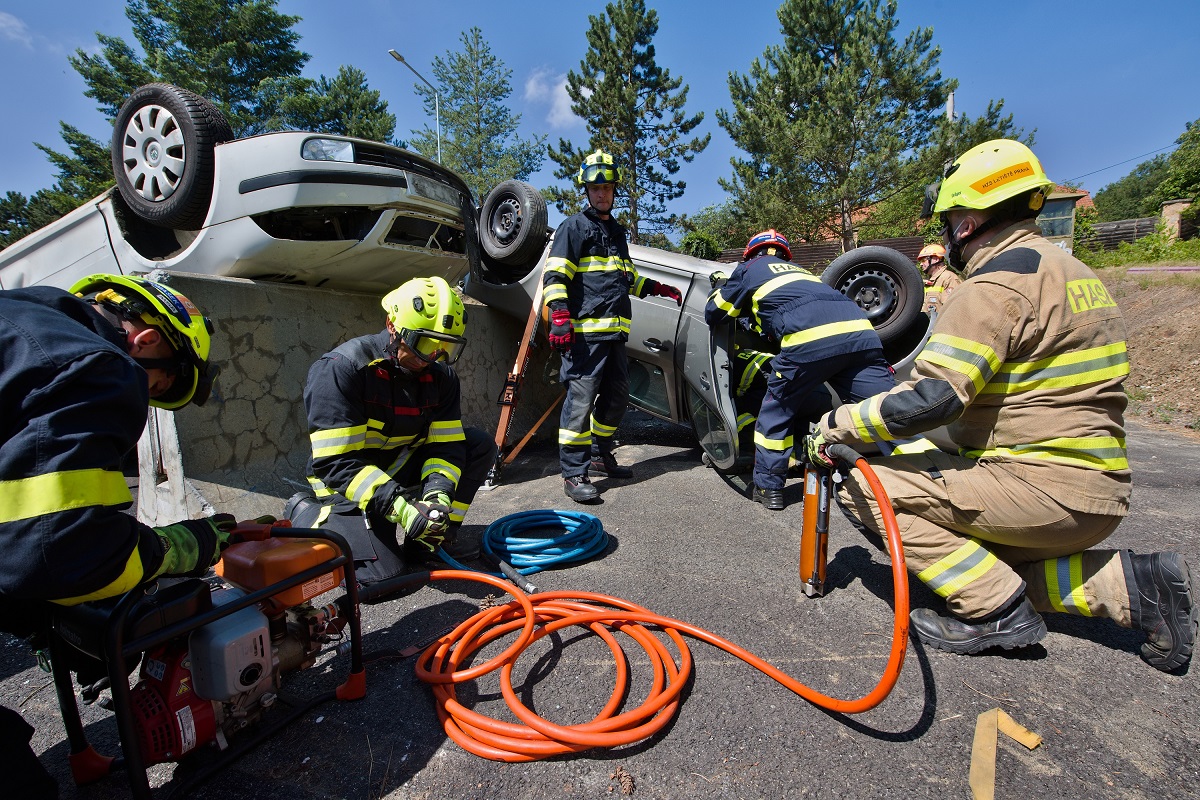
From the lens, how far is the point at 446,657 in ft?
6.77

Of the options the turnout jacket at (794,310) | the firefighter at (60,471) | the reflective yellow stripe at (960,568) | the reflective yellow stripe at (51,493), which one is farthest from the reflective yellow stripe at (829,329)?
the reflective yellow stripe at (51,493)

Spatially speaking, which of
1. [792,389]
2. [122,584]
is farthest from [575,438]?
[122,584]

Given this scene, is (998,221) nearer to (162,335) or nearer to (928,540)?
(928,540)

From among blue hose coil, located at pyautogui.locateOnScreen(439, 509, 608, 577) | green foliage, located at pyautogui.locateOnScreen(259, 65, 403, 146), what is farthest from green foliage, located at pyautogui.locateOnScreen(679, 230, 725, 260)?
green foliage, located at pyautogui.locateOnScreen(259, 65, 403, 146)

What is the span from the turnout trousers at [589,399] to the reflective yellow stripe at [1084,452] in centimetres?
261

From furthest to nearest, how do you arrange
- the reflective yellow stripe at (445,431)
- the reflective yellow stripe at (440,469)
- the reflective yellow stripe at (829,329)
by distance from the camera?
the reflective yellow stripe at (829,329), the reflective yellow stripe at (445,431), the reflective yellow stripe at (440,469)

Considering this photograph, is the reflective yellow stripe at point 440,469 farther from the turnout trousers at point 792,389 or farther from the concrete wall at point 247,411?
the turnout trousers at point 792,389

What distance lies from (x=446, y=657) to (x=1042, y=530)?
85.3 inches

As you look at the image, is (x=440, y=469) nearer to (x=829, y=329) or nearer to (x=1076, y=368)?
(x=829, y=329)

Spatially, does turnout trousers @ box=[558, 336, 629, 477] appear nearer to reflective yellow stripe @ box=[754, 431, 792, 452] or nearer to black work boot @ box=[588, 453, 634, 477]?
black work boot @ box=[588, 453, 634, 477]

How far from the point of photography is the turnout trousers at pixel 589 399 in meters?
4.06

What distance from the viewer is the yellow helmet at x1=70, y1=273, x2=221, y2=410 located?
5.04 ft

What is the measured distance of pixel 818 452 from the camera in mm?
2371

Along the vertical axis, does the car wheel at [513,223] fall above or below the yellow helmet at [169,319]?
above
